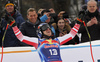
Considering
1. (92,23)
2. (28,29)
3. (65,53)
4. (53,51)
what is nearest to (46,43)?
(53,51)

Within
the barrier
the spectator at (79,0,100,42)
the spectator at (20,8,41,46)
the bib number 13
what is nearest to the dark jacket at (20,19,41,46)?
the spectator at (20,8,41,46)

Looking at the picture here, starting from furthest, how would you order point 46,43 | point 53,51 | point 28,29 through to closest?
point 28,29, point 46,43, point 53,51

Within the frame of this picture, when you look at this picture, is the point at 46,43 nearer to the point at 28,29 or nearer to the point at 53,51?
the point at 53,51

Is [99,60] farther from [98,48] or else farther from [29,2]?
[29,2]

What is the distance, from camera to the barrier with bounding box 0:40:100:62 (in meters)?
5.12

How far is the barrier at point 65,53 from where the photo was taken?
16.8 ft

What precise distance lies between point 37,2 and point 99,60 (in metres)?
9.41

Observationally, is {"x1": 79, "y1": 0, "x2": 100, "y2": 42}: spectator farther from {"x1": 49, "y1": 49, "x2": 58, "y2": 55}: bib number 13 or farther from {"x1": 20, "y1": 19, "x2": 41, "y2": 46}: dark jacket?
{"x1": 49, "y1": 49, "x2": 58, "y2": 55}: bib number 13

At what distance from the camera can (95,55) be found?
5.50m

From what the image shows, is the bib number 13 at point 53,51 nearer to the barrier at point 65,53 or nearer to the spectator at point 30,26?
the barrier at point 65,53

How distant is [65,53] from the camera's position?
5.36m

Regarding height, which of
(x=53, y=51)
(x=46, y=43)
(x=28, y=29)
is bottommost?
(x=53, y=51)

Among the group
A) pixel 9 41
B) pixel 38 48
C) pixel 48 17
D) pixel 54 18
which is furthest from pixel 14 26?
pixel 54 18

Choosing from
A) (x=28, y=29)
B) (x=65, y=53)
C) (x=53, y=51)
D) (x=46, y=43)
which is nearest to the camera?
(x=53, y=51)
